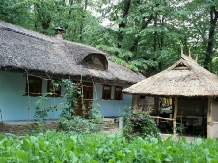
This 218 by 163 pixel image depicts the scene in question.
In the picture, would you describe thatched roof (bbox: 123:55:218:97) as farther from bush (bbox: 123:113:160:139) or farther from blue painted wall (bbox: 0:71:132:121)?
blue painted wall (bbox: 0:71:132:121)

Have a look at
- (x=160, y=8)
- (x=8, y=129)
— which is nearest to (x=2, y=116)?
(x=8, y=129)

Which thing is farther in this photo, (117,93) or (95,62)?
(117,93)

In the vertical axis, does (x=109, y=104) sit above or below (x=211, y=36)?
below

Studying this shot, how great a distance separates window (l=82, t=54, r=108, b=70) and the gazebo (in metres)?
2.39

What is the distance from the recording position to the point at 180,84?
11.9 meters

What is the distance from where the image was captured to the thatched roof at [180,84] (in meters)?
11.1

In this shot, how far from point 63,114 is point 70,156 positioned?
7.05 meters

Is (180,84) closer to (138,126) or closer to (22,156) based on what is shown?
(138,126)

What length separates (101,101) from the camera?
1505 centimetres

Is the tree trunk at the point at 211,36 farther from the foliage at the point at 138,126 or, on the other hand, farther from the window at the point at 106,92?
the foliage at the point at 138,126

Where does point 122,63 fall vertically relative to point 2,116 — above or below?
above

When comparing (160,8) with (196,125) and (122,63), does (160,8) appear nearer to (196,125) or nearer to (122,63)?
(122,63)

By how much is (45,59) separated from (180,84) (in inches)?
239

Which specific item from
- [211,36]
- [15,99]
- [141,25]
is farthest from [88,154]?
[211,36]
